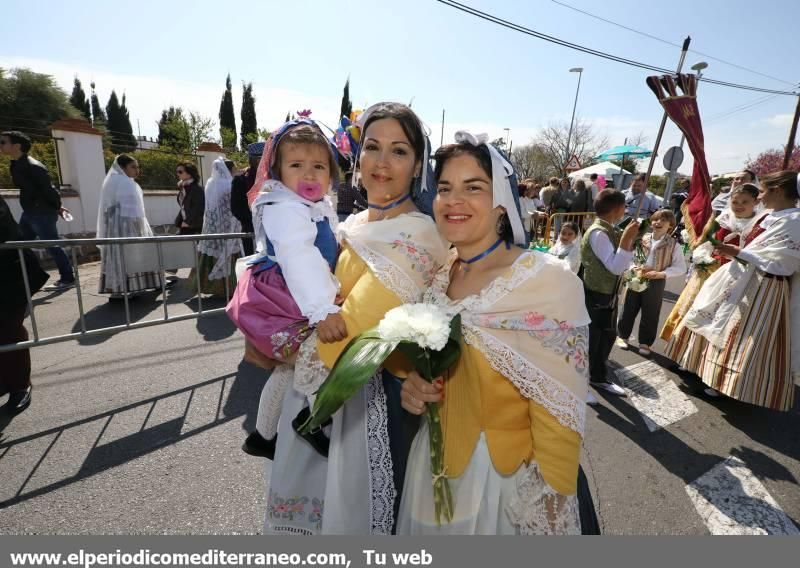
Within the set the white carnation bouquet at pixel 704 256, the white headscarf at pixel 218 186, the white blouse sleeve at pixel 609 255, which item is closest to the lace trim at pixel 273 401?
the white blouse sleeve at pixel 609 255

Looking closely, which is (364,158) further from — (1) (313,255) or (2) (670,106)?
(2) (670,106)

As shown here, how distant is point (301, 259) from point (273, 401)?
83 centimetres

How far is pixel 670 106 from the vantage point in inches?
136

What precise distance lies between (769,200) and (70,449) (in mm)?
6204

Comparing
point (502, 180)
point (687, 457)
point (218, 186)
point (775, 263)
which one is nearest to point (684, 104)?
point (775, 263)

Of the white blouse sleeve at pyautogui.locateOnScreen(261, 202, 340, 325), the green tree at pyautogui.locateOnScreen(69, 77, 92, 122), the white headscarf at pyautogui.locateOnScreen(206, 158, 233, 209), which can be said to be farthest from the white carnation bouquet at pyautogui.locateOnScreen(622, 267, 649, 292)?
the green tree at pyautogui.locateOnScreen(69, 77, 92, 122)

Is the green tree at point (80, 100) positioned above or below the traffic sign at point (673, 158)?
above

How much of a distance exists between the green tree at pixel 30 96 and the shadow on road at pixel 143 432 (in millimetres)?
34220

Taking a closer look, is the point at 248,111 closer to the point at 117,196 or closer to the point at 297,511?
the point at 117,196

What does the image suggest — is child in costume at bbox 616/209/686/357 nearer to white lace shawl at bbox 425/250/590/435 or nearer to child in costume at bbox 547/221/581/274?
child in costume at bbox 547/221/581/274

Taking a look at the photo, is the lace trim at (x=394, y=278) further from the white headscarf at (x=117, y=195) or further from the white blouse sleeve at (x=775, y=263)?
the white headscarf at (x=117, y=195)

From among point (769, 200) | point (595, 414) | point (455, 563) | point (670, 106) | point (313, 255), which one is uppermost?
point (670, 106)

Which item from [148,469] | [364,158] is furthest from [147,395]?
[364,158]

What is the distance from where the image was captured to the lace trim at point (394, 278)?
1527mm
